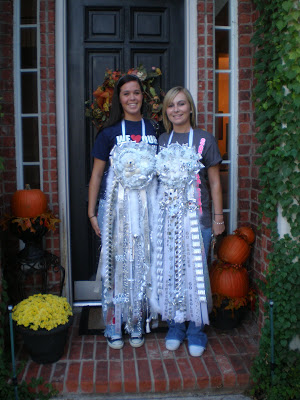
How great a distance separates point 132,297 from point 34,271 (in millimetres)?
848

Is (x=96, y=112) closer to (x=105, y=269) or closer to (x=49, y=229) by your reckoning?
(x=49, y=229)

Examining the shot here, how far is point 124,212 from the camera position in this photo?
2660 mm

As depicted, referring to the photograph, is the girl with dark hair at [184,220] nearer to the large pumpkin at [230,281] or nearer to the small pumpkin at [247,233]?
the large pumpkin at [230,281]

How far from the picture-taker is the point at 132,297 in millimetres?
2713

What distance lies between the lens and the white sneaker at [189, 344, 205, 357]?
2.71m

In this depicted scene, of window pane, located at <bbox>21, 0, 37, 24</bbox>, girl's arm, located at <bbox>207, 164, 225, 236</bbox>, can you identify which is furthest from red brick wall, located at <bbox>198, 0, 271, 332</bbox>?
window pane, located at <bbox>21, 0, 37, 24</bbox>

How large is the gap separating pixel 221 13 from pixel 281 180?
168 centimetres

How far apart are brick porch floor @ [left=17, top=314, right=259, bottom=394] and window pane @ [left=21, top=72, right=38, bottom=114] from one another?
184cm

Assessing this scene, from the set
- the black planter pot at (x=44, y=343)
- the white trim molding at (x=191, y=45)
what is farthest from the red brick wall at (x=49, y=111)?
the white trim molding at (x=191, y=45)

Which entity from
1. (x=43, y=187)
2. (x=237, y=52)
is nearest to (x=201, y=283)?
(x=43, y=187)

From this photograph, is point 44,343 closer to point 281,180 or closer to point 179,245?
point 179,245

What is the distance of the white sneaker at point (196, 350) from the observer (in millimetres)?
2707

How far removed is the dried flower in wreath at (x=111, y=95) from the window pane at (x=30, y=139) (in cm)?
44

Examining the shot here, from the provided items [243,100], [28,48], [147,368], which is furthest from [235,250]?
[28,48]
